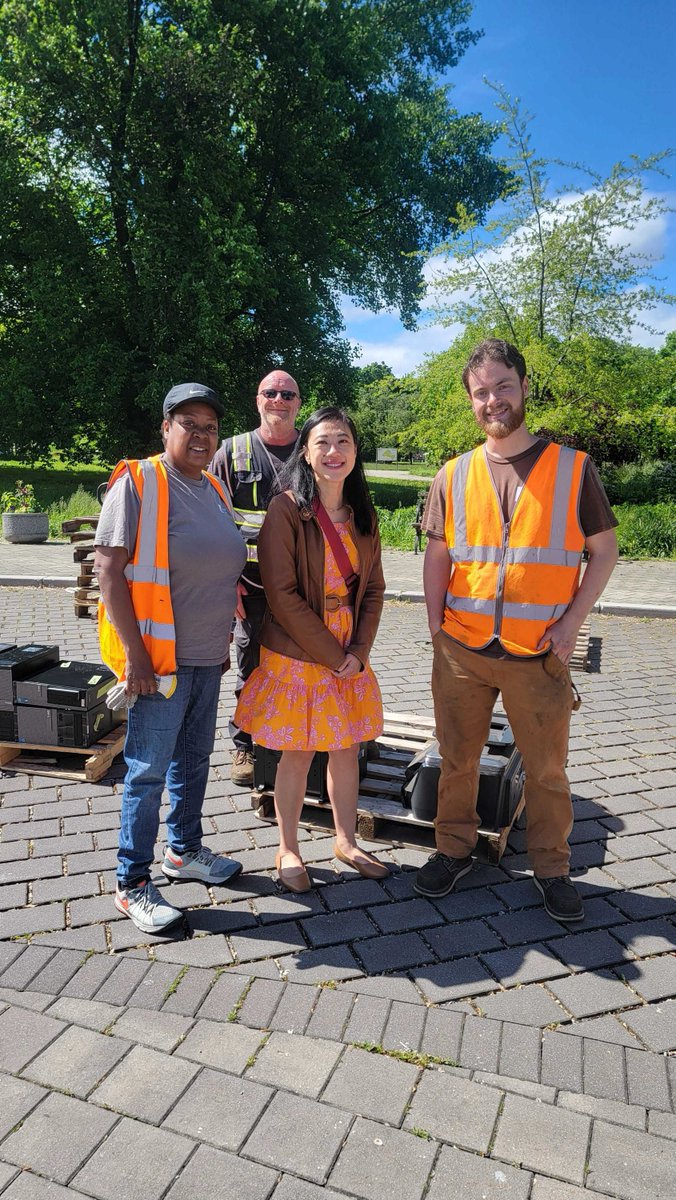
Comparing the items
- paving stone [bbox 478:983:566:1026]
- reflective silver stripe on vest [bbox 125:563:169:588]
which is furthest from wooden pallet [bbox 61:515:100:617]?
paving stone [bbox 478:983:566:1026]

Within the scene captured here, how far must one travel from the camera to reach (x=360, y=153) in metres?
25.0

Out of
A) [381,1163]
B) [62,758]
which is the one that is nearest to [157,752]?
[381,1163]

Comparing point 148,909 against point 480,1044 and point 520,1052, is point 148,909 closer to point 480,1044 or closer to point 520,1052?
point 480,1044

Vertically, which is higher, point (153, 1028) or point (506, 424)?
point (506, 424)

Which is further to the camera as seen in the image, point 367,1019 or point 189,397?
point 189,397

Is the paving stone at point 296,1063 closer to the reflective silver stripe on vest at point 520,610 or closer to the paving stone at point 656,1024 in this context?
the paving stone at point 656,1024

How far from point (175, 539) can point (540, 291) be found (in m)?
14.8

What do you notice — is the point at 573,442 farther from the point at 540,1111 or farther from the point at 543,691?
the point at 540,1111

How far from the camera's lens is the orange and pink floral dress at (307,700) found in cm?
337

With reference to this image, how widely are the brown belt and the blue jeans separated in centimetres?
55

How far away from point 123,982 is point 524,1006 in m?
1.44

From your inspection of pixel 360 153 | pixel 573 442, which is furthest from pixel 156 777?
pixel 360 153

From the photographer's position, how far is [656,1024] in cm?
269

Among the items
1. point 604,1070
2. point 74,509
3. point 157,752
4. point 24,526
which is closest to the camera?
point 604,1070
